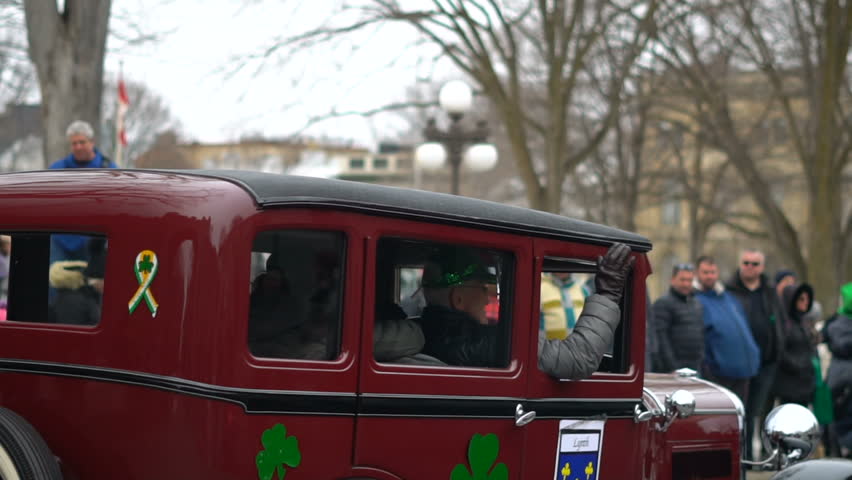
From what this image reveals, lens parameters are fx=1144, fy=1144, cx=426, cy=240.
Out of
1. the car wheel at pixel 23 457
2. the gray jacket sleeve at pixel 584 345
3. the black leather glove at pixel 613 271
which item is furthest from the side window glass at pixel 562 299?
the car wheel at pixel 23 457

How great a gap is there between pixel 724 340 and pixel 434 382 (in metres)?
6.10

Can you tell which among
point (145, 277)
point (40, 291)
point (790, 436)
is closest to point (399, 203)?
point (145, 277)

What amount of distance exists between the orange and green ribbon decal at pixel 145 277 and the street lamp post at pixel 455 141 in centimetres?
1196

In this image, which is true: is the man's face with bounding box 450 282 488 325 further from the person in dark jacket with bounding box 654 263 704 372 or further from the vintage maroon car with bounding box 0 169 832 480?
the person in dark jacket with bounding box 654 263 704 372

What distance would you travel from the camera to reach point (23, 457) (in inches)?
145

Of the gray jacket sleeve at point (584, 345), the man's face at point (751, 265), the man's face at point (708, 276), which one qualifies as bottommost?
the gray jacket sleeve at point (584, 345)

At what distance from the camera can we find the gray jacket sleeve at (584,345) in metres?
4.59

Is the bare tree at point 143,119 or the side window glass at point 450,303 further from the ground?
the bare tree at point 143,119

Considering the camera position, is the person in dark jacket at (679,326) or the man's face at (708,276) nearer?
the person in dark jacket at (679,326)

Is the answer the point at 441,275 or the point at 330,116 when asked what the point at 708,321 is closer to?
the point at 441,275

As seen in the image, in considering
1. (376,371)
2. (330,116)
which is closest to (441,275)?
(376,371)

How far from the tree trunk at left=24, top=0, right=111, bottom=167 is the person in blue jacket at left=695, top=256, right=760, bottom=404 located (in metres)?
5.84

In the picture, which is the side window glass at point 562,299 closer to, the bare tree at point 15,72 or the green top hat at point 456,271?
the green top hat at point 456,271

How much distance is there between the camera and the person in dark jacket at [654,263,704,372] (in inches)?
372
